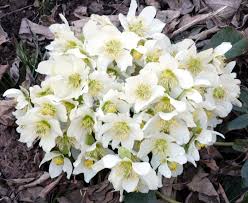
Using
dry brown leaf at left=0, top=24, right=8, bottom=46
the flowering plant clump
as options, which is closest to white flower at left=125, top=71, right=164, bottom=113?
the flowering plant clump

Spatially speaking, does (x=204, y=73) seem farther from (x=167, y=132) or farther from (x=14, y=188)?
(x=14, y=188)

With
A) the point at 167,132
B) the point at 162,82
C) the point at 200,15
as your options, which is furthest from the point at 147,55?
the point at 200,15

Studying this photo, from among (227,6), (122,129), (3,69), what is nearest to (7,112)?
(3,69)

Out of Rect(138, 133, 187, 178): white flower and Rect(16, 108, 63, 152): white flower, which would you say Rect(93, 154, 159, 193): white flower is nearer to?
Rect(138, 133, 187, 178): white flower

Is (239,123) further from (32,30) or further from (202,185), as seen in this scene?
(32,30)

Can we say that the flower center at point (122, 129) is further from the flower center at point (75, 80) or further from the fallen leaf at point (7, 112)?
the fallen leaf at point (7, 112)
